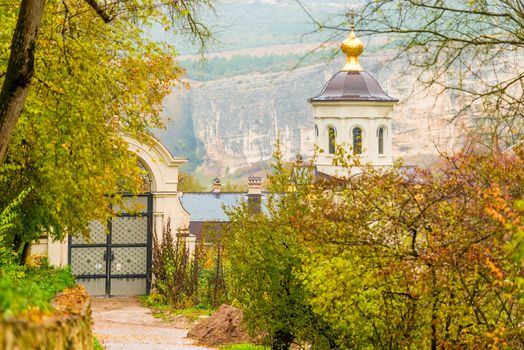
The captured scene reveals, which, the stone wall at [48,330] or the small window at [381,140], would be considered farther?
the small window at [381,140]

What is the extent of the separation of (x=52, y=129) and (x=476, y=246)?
17.3ft

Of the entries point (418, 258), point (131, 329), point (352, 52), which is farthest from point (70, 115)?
point (352, 52)

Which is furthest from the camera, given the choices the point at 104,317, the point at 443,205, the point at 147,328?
the point at 104,317

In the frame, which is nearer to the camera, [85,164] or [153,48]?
[85,164]

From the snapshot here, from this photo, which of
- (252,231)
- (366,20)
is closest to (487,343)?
(366,20)

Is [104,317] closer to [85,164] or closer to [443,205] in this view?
[85,164]

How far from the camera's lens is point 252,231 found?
→ 17.1 m

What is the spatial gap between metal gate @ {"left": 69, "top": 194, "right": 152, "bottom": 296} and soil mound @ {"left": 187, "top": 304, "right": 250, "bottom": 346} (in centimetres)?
773

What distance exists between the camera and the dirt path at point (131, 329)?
21516 mm

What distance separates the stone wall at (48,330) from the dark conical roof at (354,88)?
46.9 metres

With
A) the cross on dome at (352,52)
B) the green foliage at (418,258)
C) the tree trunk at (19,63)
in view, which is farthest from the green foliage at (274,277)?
the cross on dome at (352,52)

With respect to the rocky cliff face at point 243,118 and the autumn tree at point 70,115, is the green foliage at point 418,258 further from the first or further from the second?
the rocky cliff face at point 243,118

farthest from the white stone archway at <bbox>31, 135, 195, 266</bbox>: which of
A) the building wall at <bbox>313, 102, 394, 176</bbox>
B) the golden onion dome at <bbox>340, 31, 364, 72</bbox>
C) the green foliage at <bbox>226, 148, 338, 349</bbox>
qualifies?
the building wall at <bbox>313, 102, 394, 176</bbox>

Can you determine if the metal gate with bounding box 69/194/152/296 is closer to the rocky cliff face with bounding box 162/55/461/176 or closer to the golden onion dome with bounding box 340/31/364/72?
the golden onion dome with bounding box 340/31/364/72
